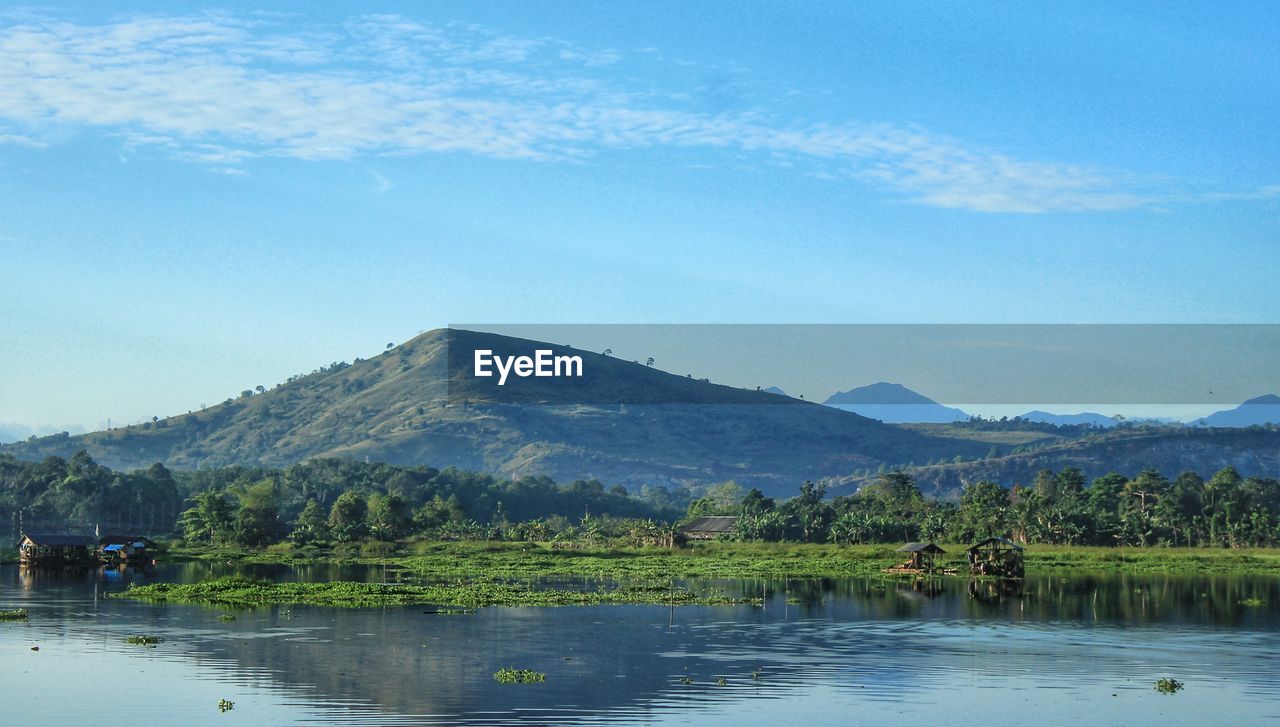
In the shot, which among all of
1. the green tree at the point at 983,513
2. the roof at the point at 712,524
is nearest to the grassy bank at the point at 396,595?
the green tree at the point at 983,513

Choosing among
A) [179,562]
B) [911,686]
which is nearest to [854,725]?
[911,686]

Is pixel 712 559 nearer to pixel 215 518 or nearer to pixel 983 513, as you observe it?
pixel 983 513

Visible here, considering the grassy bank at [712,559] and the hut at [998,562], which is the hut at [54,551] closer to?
the grassy bank at [712,559]

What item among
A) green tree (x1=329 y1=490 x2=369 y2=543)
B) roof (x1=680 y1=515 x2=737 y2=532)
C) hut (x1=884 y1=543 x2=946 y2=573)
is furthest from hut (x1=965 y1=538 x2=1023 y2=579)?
green tree (x1=329 y1=490 x2=369 y2=543)

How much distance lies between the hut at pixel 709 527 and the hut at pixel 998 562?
62572mm

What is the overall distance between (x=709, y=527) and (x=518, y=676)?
14199 cm

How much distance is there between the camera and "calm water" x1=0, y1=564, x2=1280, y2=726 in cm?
4134

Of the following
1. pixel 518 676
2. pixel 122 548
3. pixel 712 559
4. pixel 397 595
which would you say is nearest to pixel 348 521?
pixel 122 548

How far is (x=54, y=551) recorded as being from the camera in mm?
120438

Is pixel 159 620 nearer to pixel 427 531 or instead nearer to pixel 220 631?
pixel 220 631

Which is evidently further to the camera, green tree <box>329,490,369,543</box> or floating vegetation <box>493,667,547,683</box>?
green tree <box>329,490,369,543</box>

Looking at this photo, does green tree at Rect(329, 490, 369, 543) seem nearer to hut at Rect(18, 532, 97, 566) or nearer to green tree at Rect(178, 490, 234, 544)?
green tree at Rect(178, 490, 234, 544)

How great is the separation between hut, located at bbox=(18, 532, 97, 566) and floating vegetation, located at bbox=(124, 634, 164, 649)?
227 feet

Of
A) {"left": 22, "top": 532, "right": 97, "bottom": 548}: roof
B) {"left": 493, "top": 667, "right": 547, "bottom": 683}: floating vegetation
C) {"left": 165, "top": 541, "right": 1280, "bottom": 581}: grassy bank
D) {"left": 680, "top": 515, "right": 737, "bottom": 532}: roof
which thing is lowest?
{"left": 165, "top": 541, "right": 1280, "bottom": 581}: grassy bank
